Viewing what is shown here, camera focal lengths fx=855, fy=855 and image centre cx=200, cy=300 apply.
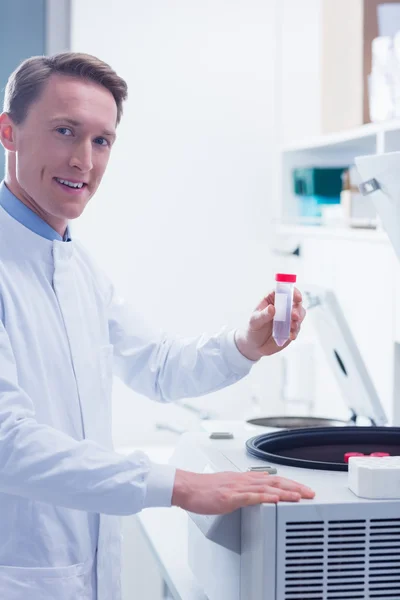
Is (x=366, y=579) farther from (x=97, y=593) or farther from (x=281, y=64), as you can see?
(x=281, y=64)

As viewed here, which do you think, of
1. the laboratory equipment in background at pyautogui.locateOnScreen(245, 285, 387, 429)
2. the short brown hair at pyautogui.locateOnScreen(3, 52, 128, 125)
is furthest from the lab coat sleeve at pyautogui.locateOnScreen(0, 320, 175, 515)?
the laboratory equipment in background at pyautogui.locateOnScreen(245, 285, 387, 429)

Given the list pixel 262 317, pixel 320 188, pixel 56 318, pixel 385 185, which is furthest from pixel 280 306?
pixel 320 188

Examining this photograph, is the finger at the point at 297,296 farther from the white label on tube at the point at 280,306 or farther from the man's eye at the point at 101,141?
the man's eye at the point at 101,141

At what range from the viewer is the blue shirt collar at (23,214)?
4.90 feet

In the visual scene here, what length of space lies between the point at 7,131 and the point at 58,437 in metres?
0.61

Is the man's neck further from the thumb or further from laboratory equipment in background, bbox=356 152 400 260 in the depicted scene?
laboratory equipment in background, bbox=356 152 400 260

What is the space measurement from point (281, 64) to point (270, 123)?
21 cm

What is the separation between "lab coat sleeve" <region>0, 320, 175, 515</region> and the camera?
1166 mm

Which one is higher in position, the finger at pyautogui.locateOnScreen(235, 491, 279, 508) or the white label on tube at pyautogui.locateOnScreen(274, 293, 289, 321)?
the white label on tube at pyautogui.locateOnScreen(274, 293, 289, 321)

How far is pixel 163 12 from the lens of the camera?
2.87m

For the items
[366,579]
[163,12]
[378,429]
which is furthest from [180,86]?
[366,579]

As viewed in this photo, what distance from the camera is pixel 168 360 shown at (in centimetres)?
175

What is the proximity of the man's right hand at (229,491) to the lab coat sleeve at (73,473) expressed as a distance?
0.08 feet

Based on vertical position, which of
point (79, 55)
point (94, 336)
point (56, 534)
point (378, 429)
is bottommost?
point (56, 534)
